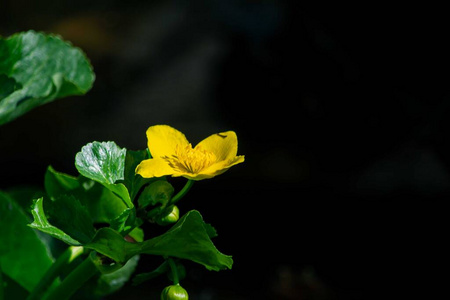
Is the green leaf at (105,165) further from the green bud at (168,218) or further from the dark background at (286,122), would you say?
the dark background at (286,122)

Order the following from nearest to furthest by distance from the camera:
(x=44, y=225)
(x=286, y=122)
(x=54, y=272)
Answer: (x=44, y=225) < (x=54, y=272) < (x=286, y=122)

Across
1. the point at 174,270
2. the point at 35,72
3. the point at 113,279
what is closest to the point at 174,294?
the point at 174,270

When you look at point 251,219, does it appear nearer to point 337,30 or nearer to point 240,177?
point 240,177

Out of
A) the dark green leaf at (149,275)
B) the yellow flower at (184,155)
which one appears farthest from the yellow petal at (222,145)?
the dark green leaf at (149,275)

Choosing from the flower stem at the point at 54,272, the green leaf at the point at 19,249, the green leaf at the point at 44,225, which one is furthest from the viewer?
the green leaf at the point at 19,249

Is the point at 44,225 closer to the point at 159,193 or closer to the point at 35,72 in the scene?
the point at 159,193

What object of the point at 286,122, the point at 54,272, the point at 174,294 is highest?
the point at 174,294

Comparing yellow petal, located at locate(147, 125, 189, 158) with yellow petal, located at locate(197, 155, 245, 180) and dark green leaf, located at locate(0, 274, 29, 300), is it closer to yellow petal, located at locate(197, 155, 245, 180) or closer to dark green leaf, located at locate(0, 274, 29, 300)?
yellow petal, located at locate(197, 155, 245, 180)
